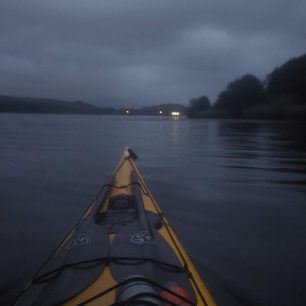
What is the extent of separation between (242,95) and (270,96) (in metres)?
8.72

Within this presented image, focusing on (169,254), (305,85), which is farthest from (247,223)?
(305,85)

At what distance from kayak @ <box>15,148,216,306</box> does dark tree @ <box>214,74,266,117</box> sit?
93231 mm

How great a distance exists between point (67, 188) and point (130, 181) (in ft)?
12.1

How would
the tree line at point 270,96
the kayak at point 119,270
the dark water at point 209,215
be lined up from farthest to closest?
1. the tree line at point 270,96
2. the dark water at point 209,215
3. the kayak at point 119,270

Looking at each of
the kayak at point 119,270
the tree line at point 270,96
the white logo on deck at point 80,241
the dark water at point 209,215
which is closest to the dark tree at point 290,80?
the tree line at point 270,96

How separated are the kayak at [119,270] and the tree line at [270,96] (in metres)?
74.6

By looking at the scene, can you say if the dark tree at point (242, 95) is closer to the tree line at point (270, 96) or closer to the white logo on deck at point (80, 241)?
the tree line at point (270, 96)

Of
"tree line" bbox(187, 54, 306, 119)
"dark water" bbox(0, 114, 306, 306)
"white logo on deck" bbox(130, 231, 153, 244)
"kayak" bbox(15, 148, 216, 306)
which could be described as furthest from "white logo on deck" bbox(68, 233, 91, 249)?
"tree line" bbox(187, 54, 306, 119)

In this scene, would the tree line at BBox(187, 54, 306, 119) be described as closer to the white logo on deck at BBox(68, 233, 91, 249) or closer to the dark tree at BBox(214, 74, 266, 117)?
the dark tree at BBox(214, 74, 266, 117)

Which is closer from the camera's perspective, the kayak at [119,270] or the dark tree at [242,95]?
the kayak at [119,270]

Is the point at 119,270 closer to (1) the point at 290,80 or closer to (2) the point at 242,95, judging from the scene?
(1) the point at 290,80

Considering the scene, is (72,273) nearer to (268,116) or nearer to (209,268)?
(209,268)

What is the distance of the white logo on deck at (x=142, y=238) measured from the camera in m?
3.71

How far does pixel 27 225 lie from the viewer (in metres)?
6.76
